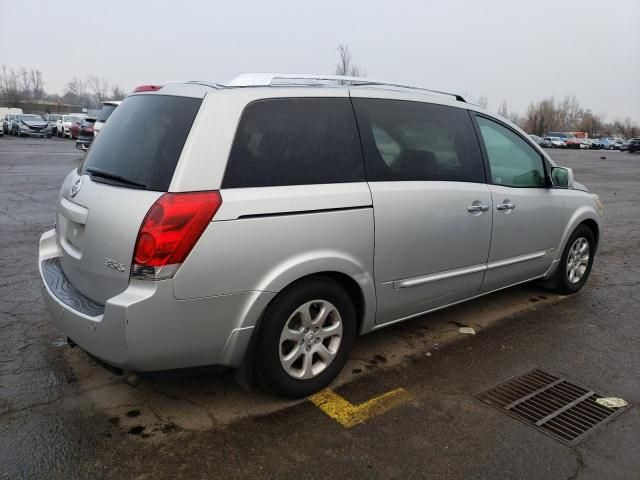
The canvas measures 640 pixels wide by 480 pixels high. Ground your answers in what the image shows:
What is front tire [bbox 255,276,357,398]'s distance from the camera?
2887 mm

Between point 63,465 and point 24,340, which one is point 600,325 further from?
point 24,340

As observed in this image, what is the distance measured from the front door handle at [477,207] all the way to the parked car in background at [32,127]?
39.2 metres

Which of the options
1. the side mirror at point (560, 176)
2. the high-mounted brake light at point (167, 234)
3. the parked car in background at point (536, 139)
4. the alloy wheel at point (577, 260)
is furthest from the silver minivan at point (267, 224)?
the alloy wheel at point (577, 260)

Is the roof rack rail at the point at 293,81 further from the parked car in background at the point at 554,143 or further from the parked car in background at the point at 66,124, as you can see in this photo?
the parked car in background at the point at 554,143

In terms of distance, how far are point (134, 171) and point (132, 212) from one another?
1.07 feet

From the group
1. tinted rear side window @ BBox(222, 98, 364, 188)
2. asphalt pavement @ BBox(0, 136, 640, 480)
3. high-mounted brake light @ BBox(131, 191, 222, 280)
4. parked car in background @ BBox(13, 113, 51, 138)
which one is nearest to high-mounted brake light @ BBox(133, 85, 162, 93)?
tinted rear side window @ BBox(222, 98, 364, 188)

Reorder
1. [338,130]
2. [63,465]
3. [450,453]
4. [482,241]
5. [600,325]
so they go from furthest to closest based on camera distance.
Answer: [600,325]
[482,241]
[338,130]
[450,453]
[63,465]

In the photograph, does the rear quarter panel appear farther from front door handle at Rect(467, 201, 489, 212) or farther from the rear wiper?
front door handle at Rect(467, 201, 489, 212)

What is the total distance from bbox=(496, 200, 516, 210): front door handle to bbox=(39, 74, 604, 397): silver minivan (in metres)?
0.03

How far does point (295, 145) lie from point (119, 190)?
99cm

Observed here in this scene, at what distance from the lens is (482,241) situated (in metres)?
3.99

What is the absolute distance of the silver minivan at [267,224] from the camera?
2.59 meters

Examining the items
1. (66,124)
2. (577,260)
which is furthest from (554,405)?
(66,124)

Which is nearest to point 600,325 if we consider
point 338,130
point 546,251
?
point 546,251
